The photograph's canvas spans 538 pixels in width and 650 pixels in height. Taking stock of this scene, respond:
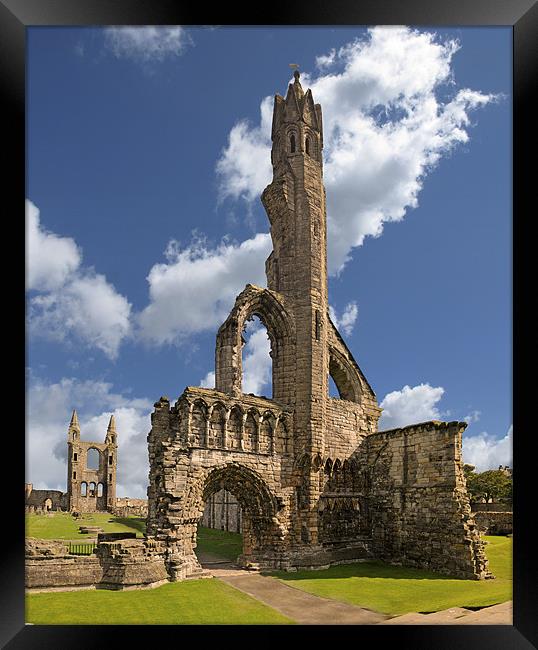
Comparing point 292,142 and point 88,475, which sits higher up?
point 292,142

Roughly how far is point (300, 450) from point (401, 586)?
6781 millimetres

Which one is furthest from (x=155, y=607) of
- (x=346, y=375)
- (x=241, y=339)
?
(x=346, y=375)

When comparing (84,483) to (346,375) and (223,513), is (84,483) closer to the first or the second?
(223,513)

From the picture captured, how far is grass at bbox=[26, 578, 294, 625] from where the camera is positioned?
1338cm

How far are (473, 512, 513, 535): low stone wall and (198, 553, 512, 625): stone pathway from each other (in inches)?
602

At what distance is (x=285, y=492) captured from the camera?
75.3ft

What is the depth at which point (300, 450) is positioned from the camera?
23.4 metres

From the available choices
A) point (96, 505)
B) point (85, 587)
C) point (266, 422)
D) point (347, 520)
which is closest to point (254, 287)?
point (266, 422)
